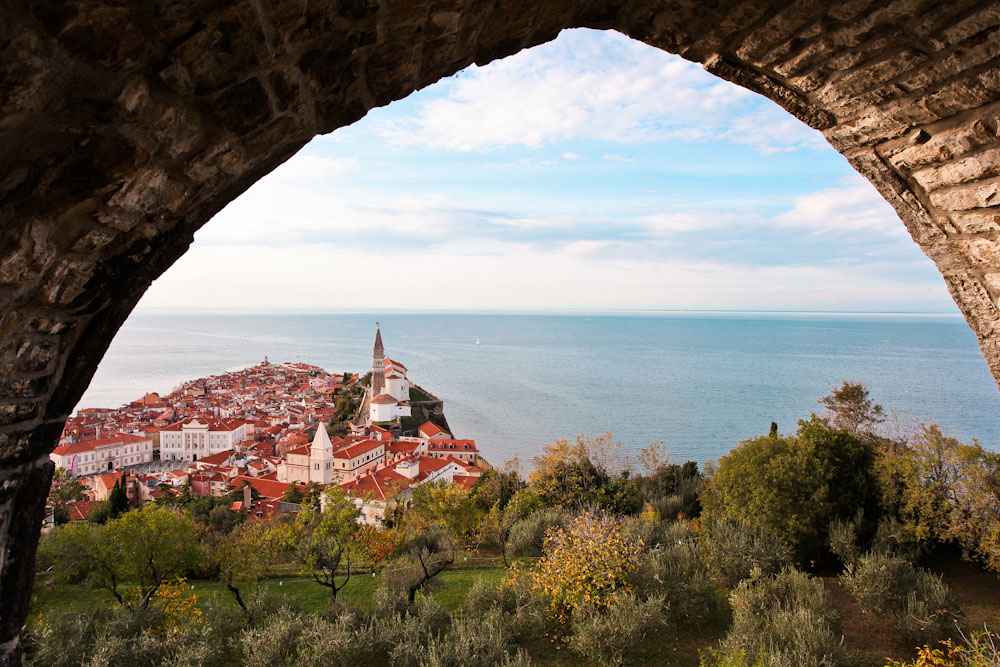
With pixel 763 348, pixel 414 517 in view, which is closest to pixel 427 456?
pixel 414 517

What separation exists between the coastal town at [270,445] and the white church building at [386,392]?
0.36ft

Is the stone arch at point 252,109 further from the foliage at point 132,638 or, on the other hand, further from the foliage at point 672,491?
the foliage at point 672,491

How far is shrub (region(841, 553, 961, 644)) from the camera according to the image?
27.0ft

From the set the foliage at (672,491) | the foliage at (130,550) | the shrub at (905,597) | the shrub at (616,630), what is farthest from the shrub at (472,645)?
the foliage at (672,491)

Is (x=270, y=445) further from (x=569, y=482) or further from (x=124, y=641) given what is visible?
(x=124, y=641)

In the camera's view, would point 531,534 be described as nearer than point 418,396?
Yes

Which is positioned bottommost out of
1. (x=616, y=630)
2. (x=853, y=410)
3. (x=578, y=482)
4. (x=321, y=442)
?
(x=321, y=442)

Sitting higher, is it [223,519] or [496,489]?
[496,489]

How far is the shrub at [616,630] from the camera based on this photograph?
774 cm

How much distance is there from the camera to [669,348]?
360 ft

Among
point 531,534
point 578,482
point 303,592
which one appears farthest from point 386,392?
point 531,534

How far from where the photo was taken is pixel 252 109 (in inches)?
55.4

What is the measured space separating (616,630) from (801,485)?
826 centimetres

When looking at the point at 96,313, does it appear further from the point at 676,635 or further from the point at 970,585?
the point at 970,585
